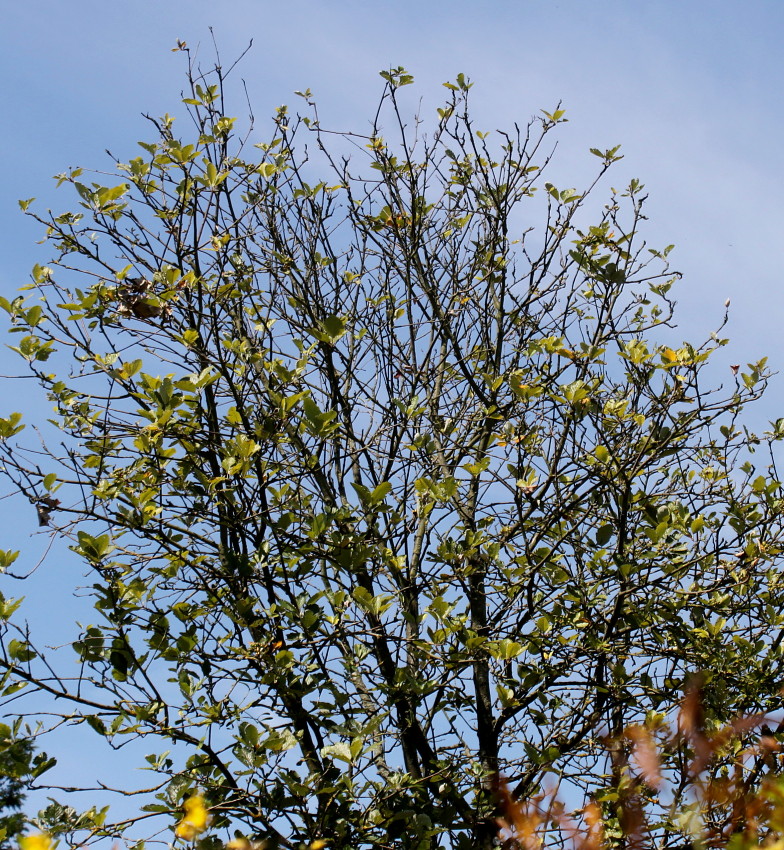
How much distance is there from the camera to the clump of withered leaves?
148 centimetres

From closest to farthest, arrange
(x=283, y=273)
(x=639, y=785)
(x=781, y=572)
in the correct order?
(x=639, y=785), (x=781, y=572), (x=283, y=273)

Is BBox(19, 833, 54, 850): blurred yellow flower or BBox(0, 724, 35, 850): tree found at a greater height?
BBox(0, 724, 35, 850): tree

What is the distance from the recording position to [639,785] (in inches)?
154

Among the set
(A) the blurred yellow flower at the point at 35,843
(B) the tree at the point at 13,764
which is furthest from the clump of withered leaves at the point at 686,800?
(B) the tree at the point at 13,764

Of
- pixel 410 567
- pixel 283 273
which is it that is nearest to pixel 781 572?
pixel 410 567

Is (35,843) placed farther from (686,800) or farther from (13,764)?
(686,800)

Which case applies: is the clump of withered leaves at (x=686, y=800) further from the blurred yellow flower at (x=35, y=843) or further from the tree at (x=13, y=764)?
the tree at (x=13, y=764)

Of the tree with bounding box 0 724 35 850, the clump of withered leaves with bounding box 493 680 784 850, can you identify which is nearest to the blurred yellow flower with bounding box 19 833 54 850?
the clump of withered leaves with bounding box 493 680 784 850

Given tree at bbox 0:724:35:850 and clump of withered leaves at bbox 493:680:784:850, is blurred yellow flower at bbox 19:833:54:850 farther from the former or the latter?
tree at bbox 0:724:35:850

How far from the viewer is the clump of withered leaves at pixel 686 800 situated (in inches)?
58.1

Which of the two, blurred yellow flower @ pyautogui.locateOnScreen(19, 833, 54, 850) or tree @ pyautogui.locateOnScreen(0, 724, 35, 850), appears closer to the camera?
blurred yellow flower @ pyautogui.locateOnScreen(19, 833, 54, 850)

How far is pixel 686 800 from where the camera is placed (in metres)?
3.87

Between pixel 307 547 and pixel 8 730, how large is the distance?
5.15ft

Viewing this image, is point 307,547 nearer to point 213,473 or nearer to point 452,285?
point 213,473
